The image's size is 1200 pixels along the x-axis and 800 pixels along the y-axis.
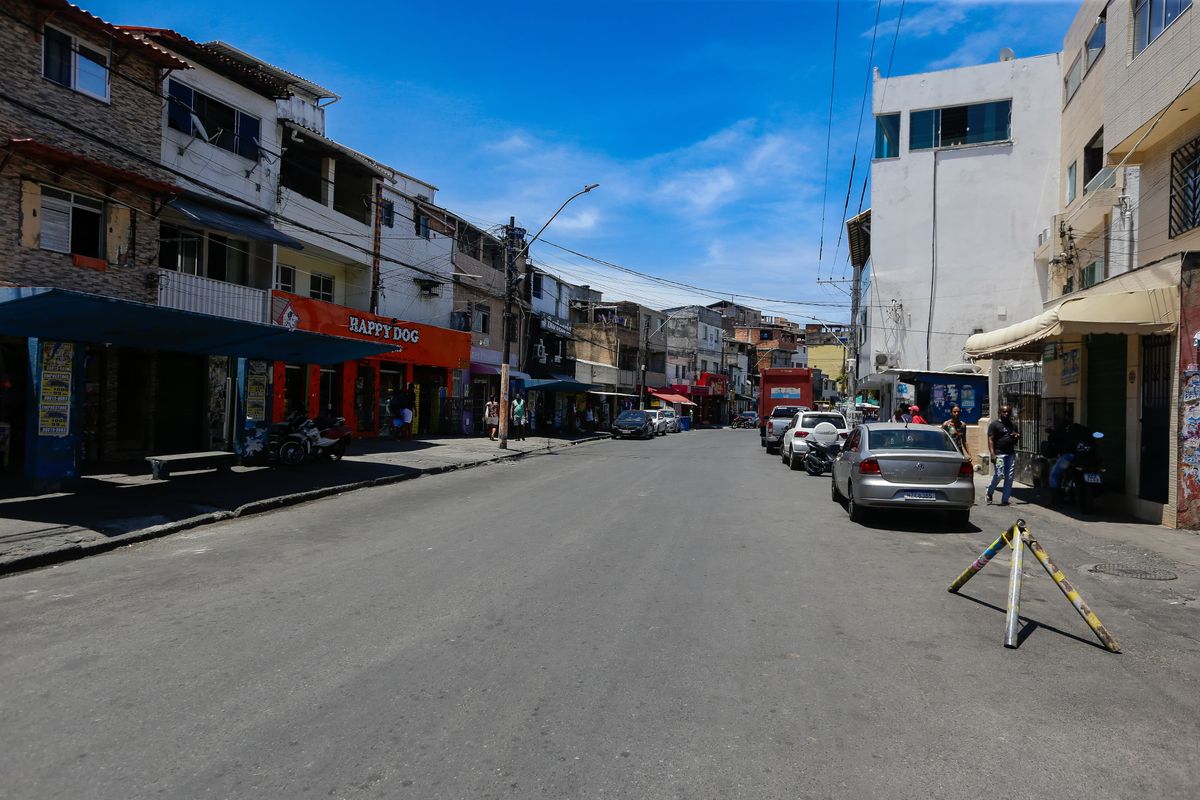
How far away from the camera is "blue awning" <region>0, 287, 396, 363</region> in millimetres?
9883

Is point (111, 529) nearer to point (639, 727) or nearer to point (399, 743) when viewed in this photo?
point (399, 743)

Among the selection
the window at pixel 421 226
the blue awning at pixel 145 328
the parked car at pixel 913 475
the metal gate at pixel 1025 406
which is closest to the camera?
the blue awning at pixel 145 328

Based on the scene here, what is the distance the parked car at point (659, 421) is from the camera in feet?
160

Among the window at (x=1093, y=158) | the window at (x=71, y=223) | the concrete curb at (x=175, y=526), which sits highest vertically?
the window at (x=1093, y=158)

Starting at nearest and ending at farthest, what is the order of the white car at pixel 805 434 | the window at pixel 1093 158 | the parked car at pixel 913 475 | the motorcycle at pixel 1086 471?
the parked car at pixel 913 475 → the motorcycle at pixel 1086 471 → the window at pixel 1093 158 → the white car at pixel 805 434

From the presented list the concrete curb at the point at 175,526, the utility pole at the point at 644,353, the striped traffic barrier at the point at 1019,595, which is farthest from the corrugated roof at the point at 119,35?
the utility pole at the point at 644,353

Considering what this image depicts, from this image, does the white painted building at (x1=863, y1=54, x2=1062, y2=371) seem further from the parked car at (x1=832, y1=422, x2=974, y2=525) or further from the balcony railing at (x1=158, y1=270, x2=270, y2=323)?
the balcony railing at (x1=158, y1=270, x2=270, y2=323)

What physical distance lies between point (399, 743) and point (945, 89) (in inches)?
1524

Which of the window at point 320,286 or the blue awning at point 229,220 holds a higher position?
the blue awning at point 229,220

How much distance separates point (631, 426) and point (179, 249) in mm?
25729

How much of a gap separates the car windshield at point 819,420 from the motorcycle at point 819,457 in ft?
6.64

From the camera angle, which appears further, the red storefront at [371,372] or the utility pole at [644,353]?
the utility pole at [644,353]

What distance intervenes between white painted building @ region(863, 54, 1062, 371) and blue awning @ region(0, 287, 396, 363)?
26.4 m

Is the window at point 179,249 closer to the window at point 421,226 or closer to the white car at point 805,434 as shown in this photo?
the window at point 421,226
